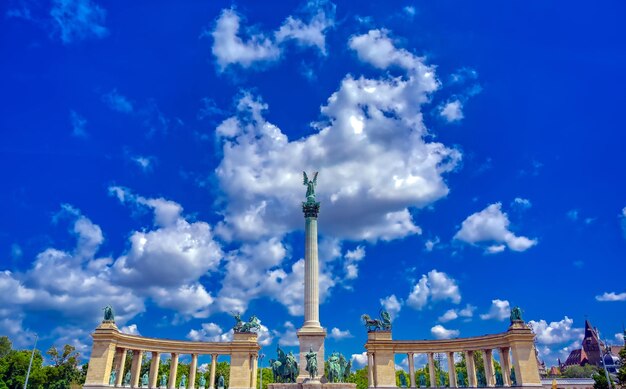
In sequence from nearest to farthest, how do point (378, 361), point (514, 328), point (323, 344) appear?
point (323, 344), point (514, 328), point (378, 361)

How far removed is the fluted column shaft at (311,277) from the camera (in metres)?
71.4

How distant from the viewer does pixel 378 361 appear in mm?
77812

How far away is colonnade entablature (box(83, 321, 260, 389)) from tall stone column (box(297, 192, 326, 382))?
15.6 meters

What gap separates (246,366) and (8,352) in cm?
7559

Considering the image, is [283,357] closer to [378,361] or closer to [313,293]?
[313,293]

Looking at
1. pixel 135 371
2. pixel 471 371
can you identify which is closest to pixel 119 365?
pixel 135 371

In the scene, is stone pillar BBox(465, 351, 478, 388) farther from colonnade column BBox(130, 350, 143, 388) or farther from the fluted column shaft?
colonnade column BBox(130, 350, 143, 388)

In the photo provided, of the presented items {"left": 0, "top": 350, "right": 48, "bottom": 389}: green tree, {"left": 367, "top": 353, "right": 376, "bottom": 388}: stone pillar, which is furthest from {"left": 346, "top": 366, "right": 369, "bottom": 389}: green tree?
{"left": 0, "top": 350, "right": 48, "bottom": 389}: green tree

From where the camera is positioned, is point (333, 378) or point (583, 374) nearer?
point (333, 378)

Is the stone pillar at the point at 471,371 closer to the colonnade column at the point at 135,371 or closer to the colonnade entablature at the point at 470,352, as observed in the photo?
the colonnade entablature at the point at 470,352

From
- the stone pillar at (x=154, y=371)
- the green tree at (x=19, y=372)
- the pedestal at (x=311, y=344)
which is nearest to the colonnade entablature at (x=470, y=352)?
the pedestal at (x=311, y=344)

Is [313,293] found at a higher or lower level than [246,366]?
higher

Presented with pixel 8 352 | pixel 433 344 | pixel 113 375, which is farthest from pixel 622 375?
pixel 8 352

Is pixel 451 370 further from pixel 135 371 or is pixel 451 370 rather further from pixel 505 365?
pixel 135 371
